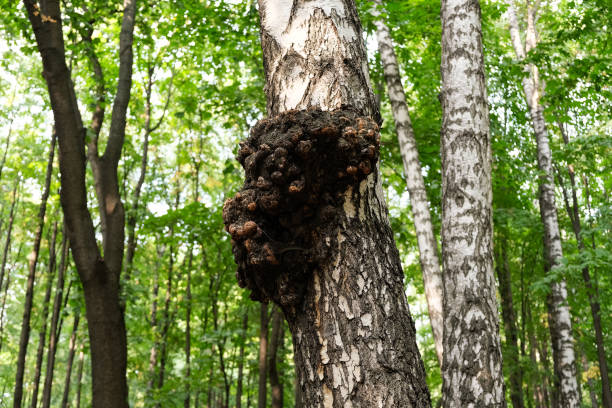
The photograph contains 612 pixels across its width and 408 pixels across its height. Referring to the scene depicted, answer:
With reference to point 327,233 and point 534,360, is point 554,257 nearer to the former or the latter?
point 534,360

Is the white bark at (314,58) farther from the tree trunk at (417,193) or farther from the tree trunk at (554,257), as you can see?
the tree trunk at (554,257)

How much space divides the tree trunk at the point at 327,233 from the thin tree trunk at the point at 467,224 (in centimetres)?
163

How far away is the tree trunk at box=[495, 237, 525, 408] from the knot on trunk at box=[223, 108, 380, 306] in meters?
13.2

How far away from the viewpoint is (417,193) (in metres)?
6.40

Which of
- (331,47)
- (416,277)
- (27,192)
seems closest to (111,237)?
(331,47)

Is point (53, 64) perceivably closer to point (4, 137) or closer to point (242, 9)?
point (242, 9)

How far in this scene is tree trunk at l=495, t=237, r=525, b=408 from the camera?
13.3 metres

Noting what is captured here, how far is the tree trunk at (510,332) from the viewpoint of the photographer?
13.3m

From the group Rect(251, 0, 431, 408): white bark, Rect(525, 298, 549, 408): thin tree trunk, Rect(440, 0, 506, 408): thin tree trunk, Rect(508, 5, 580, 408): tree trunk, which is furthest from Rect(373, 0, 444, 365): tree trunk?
Rect(525, 298, 549, 408): thin tree trunk

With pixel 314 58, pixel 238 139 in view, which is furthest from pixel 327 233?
pixel 238 139

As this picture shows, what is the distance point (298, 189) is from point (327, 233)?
0.58 feet

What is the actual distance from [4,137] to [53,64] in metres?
20.8

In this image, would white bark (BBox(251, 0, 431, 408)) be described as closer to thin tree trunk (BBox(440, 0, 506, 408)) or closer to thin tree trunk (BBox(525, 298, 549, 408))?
thin tree trunk (BBox(440, 0, 506, 408))

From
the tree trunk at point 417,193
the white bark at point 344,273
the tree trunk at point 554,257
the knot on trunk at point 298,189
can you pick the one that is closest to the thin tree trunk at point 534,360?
the tree trunk at point 554,257
